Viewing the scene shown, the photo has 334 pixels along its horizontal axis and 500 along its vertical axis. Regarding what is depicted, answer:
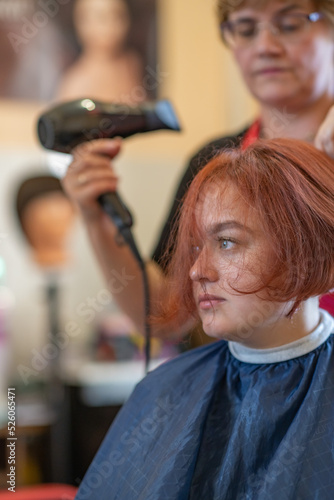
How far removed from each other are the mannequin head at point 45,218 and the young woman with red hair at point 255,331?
1.67m

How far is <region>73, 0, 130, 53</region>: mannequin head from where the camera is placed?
8.84 feet

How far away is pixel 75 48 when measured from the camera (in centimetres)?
269

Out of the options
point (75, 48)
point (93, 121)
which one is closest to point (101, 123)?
point (93, 121)

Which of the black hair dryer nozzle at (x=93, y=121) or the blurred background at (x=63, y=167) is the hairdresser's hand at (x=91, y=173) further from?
the blurred background at (x=63, y=167)

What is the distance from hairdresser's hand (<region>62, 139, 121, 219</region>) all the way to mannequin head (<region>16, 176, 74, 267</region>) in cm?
136

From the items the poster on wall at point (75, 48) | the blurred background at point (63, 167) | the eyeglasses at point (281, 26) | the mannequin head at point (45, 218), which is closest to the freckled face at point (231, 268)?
the eyeglasses at point (281, 26)

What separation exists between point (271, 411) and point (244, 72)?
1.99 ft

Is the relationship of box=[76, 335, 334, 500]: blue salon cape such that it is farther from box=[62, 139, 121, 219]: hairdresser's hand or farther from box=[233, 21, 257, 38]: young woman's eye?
box=[233, 21, 257, 38]: young woman's eye

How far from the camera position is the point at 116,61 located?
273cm

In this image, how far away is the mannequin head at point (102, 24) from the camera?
2.69 m

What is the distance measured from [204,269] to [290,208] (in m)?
0.13

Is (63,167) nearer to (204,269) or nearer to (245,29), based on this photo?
(245,29)

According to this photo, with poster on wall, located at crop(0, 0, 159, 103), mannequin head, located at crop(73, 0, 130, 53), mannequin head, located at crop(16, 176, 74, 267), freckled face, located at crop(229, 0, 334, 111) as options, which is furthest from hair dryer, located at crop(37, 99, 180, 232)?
mannequin head, located at crop(73, 0, 130, 53)

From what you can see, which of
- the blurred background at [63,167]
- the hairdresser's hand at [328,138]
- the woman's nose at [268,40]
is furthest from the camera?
the blurred background at [63,167]
